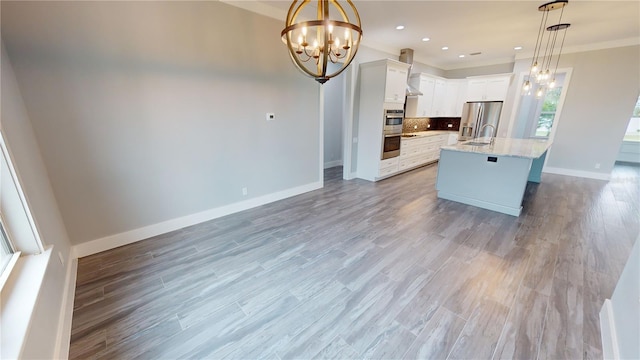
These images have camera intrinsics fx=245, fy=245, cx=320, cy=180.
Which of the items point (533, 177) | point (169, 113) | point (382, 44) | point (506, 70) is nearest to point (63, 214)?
point (169, 113)

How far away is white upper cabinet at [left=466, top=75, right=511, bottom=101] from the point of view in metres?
6.12

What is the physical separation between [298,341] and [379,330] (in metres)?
0.56

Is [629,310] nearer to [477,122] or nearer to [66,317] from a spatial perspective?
[66,317]

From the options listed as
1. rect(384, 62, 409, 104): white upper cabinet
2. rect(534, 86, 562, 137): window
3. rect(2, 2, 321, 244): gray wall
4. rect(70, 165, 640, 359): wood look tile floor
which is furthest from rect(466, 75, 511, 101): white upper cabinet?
rect(2, 2, 321, 244): gray wall

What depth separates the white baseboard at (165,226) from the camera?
2.55 metres

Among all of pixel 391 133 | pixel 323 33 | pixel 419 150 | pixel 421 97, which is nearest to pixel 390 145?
pixel 391 133

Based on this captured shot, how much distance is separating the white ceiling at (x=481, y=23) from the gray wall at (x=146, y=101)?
0.69 m

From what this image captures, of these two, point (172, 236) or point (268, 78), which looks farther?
point (268, 78)

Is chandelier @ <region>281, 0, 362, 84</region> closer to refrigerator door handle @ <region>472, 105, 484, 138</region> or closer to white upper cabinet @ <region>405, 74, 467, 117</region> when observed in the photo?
white upper cabinet @ <region>405, 74, 467, 117</region>

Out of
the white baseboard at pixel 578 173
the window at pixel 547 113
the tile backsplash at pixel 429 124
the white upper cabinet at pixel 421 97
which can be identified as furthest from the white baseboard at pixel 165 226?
the window at pixel 547 113

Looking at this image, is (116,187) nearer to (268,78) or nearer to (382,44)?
(268,78)

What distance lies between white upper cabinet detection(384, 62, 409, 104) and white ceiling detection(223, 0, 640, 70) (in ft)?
1.90

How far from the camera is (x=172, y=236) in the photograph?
9.58 feet

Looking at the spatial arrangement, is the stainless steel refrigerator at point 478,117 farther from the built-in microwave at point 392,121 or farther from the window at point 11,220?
the window at point 11,220
